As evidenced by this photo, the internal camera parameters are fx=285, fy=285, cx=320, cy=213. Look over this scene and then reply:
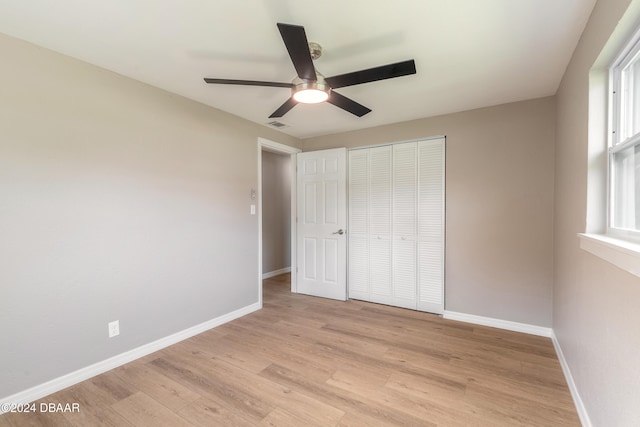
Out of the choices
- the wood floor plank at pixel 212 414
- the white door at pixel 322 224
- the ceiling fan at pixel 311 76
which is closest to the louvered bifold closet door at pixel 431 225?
the white door at pixel 322 224

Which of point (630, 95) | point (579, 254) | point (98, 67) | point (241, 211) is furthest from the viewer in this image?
point (241, 211)

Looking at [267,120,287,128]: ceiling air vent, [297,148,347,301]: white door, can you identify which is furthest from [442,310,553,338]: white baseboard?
[267,120,287,128]: ceiling air vent

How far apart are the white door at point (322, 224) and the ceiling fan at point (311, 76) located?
183 cm

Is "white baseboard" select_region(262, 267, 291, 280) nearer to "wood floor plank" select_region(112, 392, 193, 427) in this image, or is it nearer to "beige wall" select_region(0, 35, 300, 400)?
"beige wall" select_region(0, 35, 300, 400)

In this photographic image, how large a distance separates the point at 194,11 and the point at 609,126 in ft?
7.73

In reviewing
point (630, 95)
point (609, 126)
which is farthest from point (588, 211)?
point (630, 95)

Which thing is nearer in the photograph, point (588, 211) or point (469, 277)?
point (588, 211)

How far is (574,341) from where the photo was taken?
192 centimetres

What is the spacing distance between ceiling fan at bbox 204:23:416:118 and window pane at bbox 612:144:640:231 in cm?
113

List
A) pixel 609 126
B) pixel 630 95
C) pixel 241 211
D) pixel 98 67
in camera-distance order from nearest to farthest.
→ pixel 630 95
pixel 609 126
pixel 98 67
pixel 241 211

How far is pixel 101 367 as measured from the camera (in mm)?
2186

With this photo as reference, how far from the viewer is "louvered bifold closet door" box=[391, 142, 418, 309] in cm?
347

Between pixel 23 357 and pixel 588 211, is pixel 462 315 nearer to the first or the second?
pixel 588 211

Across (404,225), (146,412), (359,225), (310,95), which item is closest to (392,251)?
(404,225)
